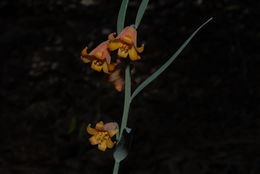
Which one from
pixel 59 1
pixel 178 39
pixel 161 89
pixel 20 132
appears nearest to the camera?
pixel 20 132

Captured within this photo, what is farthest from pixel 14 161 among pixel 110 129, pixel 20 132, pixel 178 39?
pixel 178 39

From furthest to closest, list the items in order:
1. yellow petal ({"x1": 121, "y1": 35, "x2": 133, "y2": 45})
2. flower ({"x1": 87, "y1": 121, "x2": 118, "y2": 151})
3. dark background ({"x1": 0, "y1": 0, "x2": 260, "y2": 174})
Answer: dark background ({"x1": 0, "y1": 0, "x2": 260, "y2": 174})
flower ({"x1": 87, "y1": 121, "x2": 118, "y2": 151})
yellow petal ({"x1": 121, "y1": 35, "x2": 133, "y2": 45})

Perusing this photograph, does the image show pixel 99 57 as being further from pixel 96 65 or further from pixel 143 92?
pixel 143 92

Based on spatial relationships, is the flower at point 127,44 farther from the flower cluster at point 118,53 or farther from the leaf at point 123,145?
the leaf at point 123,145

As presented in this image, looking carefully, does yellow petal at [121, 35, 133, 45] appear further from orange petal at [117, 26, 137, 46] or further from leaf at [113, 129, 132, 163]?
leaf at [113, 129, 132, 163]

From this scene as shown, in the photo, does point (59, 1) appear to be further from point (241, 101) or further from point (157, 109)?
point (241, 101)

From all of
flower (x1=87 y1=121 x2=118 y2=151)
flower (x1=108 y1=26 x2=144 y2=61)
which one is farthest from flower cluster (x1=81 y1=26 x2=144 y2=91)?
flower (x1=87 y1=121 x2=118 y2=151)
